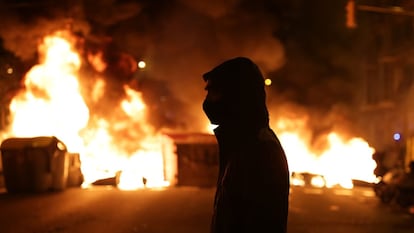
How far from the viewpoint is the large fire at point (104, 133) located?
20469mm

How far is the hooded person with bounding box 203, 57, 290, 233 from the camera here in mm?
2615

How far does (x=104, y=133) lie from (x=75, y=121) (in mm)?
2511

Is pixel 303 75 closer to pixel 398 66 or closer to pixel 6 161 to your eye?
pixel 398 66

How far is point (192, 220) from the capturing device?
1044 centimetres

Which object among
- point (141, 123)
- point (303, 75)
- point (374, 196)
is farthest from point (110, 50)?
point (374, 196)

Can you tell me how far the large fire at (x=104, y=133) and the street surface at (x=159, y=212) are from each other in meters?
2.79

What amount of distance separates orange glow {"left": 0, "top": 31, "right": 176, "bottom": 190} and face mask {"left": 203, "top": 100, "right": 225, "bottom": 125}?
1555 centimetres

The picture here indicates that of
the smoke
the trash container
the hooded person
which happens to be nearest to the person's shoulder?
the hooded person

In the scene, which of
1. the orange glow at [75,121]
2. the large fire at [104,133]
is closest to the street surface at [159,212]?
the large fire at [104,133]

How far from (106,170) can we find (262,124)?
61.2 ft

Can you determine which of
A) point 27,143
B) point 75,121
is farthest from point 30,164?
point 75,121

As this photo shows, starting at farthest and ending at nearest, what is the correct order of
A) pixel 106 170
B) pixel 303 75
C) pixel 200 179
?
pixel 303 75
pixel 106 170
pixel 200 179

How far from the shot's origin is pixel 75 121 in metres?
21.9

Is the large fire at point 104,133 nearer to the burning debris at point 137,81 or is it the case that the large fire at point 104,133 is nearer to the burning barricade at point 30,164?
the burning debris at point 137,81
